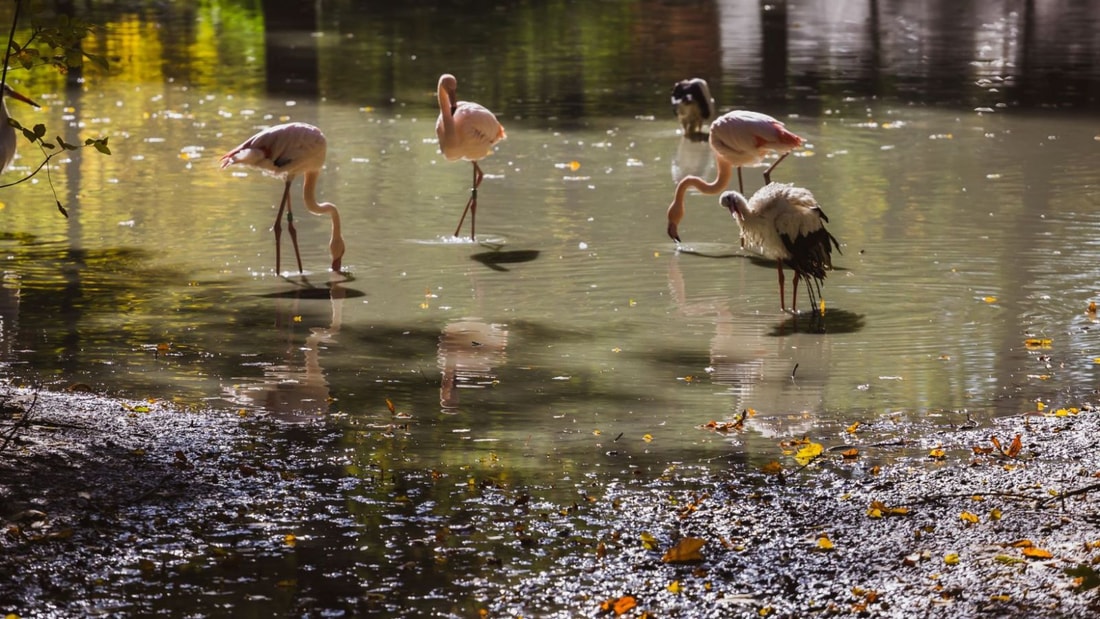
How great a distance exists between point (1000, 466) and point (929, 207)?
632cm

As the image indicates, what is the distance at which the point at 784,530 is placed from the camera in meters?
5.76

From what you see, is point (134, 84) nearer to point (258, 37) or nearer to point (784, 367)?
point (258, 37)

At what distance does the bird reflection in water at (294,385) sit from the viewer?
24.8ft

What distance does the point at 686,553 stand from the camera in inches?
216

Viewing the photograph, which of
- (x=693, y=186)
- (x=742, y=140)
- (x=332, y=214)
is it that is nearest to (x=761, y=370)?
(x=693, y=186)

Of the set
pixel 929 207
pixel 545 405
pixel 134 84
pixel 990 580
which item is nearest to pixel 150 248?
pixel 545 405

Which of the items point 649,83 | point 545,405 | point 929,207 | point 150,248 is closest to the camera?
point 545,405

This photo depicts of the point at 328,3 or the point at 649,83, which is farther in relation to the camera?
the point at 328,3

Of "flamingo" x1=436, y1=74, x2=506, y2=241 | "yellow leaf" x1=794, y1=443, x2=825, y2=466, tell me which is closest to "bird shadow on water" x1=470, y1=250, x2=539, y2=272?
"flamingo" x1=436, y1=74, x2=506, y2=241

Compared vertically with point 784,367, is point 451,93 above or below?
above

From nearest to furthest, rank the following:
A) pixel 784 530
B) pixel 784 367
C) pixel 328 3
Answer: pixel 784 530, pixel 784 367, pixel 328 3

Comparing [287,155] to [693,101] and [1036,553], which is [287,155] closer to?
[693,101]

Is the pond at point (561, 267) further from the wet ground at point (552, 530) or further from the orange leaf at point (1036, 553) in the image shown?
the orange leaf at point (1036, 553)

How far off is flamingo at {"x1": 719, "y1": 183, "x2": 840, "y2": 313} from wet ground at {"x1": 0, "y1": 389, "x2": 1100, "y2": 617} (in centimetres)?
268
